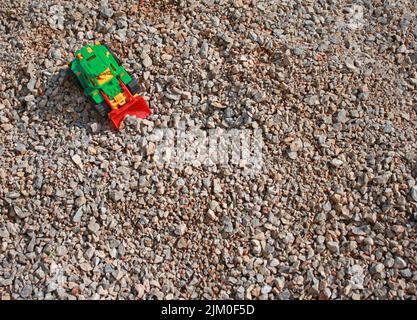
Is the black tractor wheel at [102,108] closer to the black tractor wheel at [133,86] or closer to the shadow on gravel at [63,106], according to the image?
the shadow on gravel at [63,106]

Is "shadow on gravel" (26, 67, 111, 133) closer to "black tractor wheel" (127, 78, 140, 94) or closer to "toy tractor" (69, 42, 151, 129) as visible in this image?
"toy tractor" (69, 42, 151, 129)

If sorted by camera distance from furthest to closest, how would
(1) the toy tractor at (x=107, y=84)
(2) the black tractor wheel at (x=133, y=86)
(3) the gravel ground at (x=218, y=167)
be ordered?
(2) the black tractor wheel at (x=133, y=86) → (1) the toy tractor at (x=107, y=84) → (3) the gravel ground at (x=218, y=167)

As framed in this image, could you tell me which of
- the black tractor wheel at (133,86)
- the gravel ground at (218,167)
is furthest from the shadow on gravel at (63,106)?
the black tractor wheel at (133,86)

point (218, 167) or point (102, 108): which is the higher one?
point (102, 108)

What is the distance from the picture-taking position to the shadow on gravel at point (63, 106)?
145 inches

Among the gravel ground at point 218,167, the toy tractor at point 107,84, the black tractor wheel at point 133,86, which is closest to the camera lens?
the gravel ground at point 218,167

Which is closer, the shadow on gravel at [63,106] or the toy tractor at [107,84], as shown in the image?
the toy tractor at [107,84]

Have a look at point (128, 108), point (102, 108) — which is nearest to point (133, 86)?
point (128, 108)

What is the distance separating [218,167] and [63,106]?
1.15 metres

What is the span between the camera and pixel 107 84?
11.7ft

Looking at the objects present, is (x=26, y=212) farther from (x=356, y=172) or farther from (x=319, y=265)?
(x=356, y=172)

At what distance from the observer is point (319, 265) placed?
3264 millimetres

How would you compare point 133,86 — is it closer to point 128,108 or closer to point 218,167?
point 128,108

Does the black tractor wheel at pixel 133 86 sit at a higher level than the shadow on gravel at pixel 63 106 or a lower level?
higher
